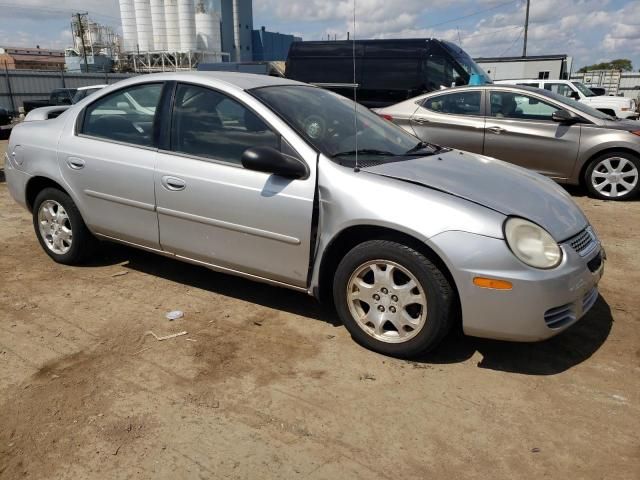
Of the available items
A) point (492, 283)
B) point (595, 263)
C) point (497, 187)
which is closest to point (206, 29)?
point (497, 187)

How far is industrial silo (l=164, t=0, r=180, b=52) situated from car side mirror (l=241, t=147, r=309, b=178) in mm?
72278

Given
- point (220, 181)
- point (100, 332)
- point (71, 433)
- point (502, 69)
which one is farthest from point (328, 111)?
point (502, 69)

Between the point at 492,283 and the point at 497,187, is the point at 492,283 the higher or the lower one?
the lower one

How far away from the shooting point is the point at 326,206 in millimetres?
3244

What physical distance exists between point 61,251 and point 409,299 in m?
3.12

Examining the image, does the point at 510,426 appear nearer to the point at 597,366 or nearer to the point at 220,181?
the point at 597,366

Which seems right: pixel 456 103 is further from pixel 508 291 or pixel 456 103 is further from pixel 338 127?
pixel 508 291

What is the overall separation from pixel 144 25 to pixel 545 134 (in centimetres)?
7215

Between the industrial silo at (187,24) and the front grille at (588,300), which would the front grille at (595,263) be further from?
the industrial silo at (187,24)

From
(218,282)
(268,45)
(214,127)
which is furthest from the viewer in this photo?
(268,45)

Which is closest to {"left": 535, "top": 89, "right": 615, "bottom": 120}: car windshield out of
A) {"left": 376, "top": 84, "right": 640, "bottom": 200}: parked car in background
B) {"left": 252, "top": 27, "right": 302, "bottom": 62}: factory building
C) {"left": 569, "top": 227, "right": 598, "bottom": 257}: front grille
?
{"left": 376, "top": 84, "right": 640, "bottom": 200}: parked car in background

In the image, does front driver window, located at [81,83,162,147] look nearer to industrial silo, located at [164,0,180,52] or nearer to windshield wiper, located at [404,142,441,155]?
windshield wiper, located at [404,142,441,155]

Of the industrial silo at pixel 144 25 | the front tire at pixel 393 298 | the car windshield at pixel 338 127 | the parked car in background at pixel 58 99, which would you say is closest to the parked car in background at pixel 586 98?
the car windshield at pixel 338 127

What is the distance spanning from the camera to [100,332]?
3.58m
